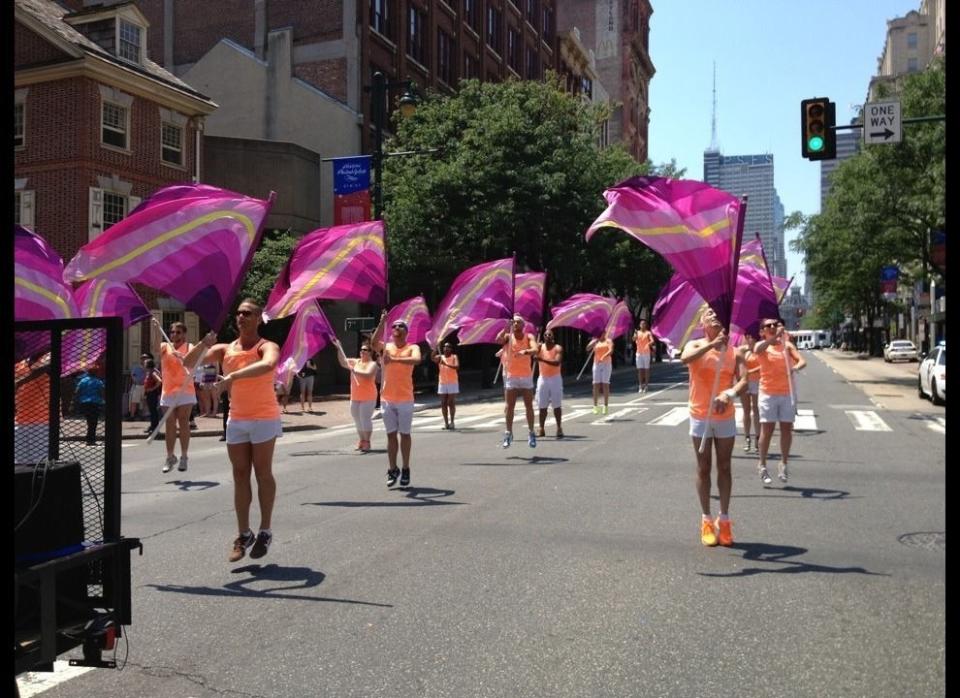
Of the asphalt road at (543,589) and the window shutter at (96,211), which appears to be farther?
the window shutter at (96,211)

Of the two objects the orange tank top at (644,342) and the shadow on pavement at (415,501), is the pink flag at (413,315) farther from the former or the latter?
the orange tank top at (644,342)

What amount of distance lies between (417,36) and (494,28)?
1089cm

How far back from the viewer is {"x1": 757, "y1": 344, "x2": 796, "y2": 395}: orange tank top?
9.92 meters

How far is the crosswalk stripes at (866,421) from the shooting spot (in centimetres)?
1611

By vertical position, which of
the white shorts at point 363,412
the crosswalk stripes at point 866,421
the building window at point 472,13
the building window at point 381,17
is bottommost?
the crosswalk stripes at point 866,421

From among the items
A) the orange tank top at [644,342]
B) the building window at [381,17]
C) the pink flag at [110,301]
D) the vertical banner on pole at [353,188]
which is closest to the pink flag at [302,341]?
the pink flag at [110,301]

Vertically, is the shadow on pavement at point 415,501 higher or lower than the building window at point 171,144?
lower

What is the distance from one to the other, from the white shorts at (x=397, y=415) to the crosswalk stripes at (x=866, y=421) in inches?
390

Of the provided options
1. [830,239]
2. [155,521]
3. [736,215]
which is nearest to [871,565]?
[736,215]

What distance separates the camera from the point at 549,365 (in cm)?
1411

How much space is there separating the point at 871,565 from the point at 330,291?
6.29 m

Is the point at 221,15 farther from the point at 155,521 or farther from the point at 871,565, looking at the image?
the point at 871,565

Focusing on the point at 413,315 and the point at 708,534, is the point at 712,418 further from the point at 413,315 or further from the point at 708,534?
the point at 413,315

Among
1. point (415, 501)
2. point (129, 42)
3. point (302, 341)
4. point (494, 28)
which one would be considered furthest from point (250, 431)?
point (494, 28)
